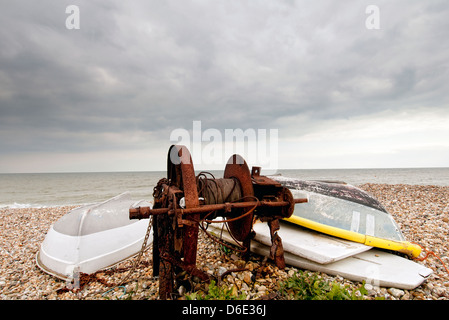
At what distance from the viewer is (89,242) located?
511cm

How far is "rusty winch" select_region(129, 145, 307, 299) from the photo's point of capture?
309cm

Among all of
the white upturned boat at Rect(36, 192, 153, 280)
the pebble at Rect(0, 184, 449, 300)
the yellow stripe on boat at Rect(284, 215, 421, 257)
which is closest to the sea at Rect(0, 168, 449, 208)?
the white upturned boat at Rect(36, 192, 153, 280)

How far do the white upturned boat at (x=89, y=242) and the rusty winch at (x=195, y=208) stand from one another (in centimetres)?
179

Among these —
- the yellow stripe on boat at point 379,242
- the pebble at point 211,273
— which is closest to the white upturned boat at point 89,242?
the pebble at point 211,273

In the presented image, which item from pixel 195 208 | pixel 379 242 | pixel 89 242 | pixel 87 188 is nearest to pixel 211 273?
pixel 195 208

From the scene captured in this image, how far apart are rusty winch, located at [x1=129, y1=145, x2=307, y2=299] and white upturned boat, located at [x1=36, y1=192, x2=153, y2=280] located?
1786 millimetres

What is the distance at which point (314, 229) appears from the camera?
514cm

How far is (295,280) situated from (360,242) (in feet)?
6.96

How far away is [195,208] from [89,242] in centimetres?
369

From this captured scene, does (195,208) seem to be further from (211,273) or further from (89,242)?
(89,242)
